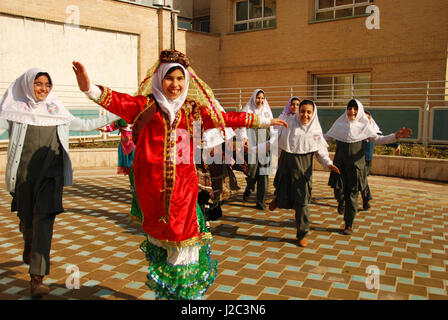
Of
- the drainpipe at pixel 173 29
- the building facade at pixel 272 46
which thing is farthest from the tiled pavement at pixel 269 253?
the drainpipe at pixel 173 29

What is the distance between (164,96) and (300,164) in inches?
117

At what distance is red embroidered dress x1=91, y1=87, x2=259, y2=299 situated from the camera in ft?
11.5

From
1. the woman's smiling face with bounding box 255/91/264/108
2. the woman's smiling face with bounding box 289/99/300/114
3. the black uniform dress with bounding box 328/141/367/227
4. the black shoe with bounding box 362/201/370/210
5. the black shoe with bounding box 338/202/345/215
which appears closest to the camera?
the black uniform dress with bounding box 328/141/367/227

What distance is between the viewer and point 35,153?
14.4 feet

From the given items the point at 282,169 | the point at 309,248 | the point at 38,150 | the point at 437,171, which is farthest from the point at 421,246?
the point at 437,171

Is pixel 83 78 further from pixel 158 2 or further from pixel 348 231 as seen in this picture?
pixel 158 2

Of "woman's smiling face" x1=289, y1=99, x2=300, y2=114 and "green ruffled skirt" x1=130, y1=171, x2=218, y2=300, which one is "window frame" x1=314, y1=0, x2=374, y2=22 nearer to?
"woman's smiling face" x1=289, y1=99, x2=300, y2=114

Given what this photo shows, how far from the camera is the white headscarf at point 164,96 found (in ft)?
11.6

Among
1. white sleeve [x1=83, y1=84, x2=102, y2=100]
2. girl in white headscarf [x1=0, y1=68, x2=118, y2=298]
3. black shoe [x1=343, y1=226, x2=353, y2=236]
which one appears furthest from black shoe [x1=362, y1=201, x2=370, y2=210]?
white sleeve [x1=83, y1=84, x2=102, y2=100]

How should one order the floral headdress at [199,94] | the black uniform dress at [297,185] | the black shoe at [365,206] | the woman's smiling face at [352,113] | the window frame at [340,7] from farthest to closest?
the window frame at [340,7]
the black shoe at [365,206]
the woman's smiling face at [352,113]
the black uniform dress at [297,185]
the floral headdress at [199,94]

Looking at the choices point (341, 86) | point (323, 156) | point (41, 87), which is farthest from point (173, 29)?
point (41, 87)

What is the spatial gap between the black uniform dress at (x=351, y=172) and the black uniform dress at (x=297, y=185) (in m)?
0.84

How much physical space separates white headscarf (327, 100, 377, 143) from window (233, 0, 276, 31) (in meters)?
14.6

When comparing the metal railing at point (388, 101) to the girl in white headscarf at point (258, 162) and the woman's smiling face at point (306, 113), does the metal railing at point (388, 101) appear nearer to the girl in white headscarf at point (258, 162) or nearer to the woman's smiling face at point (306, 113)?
the girl in white headscarf at point (258, 162)
